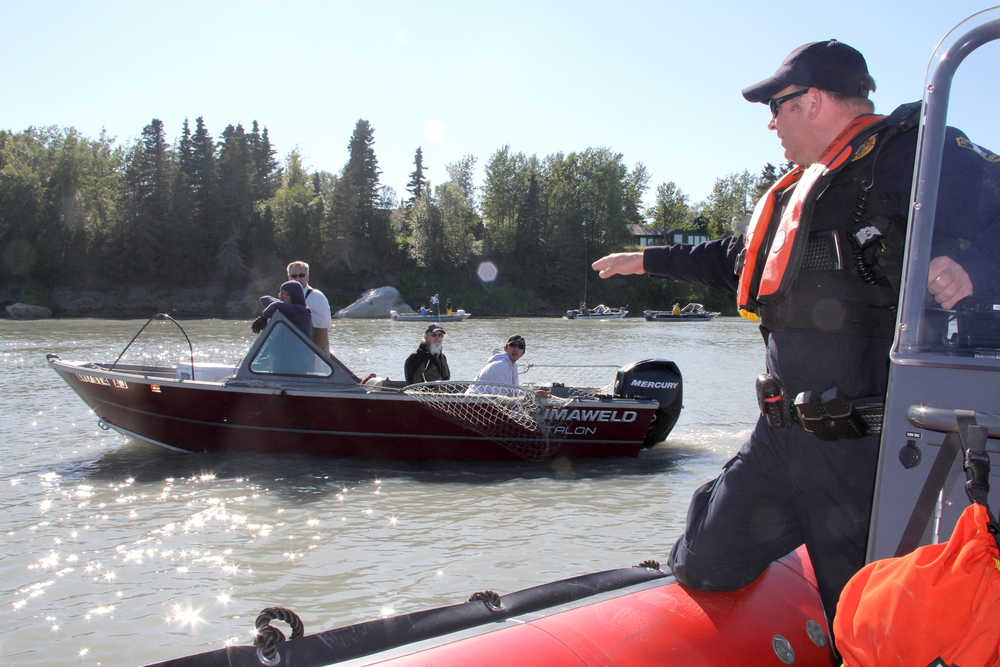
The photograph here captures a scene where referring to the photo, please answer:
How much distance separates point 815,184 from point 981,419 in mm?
776

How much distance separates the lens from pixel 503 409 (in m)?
9.02

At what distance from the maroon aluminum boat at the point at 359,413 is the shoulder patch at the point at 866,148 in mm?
7037

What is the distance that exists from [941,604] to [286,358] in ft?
28.1

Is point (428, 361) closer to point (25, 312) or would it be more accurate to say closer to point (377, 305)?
point (377, 305)

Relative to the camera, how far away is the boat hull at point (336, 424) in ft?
30.3

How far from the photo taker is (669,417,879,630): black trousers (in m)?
2.19

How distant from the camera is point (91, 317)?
190 ft

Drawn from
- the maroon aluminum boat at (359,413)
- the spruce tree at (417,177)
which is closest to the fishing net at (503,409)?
the maroon aluminum boat at (359,413)

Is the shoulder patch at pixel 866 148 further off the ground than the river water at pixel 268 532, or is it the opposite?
the shoulder patch at pixel 866 148

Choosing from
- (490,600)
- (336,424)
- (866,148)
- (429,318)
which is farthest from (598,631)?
(429,318)

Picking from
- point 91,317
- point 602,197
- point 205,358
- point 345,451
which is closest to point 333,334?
point 205,358

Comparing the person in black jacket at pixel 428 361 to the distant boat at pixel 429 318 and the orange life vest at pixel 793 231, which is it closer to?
the orange life vest at pixel 793 231

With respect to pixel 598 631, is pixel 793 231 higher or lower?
higher

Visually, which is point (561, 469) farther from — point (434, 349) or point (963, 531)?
point (963, 531)
